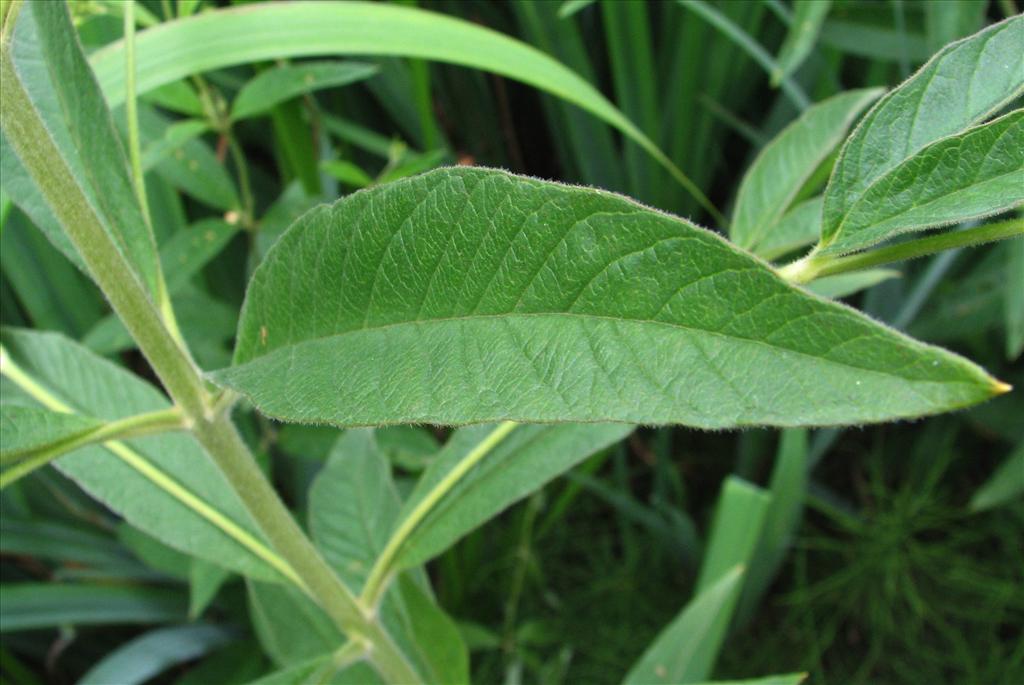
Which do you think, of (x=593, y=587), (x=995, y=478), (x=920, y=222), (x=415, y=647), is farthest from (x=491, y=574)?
(x=920, y=222)

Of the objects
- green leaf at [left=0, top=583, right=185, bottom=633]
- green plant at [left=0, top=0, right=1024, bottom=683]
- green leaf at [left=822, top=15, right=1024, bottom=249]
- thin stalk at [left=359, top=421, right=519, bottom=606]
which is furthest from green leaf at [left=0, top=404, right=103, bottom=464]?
green leaf at [left=0, top=583, right=185, bottom=633]

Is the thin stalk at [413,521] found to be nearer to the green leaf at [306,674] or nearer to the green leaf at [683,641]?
the green leaf at [306,674]

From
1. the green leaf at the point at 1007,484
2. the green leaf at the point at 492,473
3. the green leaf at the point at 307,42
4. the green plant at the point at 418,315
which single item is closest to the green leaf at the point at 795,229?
the green plant at the point at 418,315

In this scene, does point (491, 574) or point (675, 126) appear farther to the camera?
point (491, 574)

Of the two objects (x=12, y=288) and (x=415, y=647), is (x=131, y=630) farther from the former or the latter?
(x=415, y=647)

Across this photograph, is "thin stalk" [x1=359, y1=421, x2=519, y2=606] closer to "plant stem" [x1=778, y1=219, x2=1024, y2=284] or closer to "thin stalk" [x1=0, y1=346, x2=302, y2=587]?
"thin stalk" [x1=0, y1=346, x2=302, y2=587]

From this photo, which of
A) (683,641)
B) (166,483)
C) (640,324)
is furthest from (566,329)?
(683,641)

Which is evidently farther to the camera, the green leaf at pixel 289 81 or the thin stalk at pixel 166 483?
the green leaf at pixel 289 81
